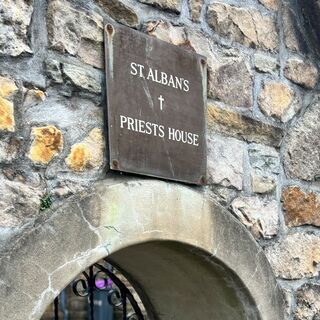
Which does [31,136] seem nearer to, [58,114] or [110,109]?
[58,114]

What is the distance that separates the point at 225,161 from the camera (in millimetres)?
2979

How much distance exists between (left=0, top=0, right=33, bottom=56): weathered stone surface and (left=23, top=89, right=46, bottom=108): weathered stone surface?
127 mm

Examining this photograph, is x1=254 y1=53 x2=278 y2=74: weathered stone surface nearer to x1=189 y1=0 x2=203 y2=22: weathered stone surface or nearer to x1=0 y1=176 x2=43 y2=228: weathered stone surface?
x1=189 y1=0 x2=203 y2=22: weathered stone surface

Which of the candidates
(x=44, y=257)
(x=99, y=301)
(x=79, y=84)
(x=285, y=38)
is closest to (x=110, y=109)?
(x=79, y=84)

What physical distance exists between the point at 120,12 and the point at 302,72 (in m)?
1.16

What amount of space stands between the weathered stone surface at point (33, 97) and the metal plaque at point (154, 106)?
0.90 feet

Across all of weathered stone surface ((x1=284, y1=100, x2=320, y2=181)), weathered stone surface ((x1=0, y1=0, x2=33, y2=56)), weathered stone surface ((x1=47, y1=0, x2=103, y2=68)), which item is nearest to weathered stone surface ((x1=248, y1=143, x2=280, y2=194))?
weathered stone surface ((x1=284, y1=100, x2=320, y2=181))

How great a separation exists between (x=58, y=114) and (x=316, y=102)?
1.56 meters

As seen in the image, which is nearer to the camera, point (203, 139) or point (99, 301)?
point (203, 139)

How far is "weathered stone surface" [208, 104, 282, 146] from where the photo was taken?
117 inches

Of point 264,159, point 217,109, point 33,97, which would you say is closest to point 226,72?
point 217,109

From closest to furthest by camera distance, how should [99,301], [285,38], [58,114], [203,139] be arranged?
1. [58,114]
2. [203,139]
3. [285,38]
4. [99,301]

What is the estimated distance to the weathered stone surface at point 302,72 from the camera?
3.37m

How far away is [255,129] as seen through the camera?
Answer: 10.3 ft
